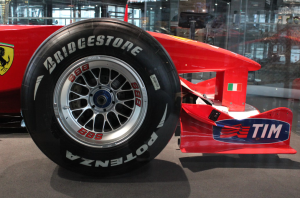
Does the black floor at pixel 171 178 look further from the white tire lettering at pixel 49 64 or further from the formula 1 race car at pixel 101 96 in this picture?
the white tire lettering at pixel 49 64

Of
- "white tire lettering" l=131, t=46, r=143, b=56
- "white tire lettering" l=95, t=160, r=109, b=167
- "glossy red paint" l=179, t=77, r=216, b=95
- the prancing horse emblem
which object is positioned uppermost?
"white tire lettering" l=131, t=46, r=143, b=56

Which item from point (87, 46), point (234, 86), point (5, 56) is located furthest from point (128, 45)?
point (234, 86)

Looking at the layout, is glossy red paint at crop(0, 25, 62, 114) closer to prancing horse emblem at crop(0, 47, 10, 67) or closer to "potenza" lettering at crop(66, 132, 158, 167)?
prancing horse emblem at crop(0, 47, 10, 67)

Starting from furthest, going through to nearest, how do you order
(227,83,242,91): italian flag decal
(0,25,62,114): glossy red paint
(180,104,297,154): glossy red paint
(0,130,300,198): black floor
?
(227,83,242,91): italian flag decal, (0,25,62,114): glossy red paint, (180,104,297,154): glossy red paint, (0,130,300,198): black floor

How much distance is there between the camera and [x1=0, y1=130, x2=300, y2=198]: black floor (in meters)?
1.33

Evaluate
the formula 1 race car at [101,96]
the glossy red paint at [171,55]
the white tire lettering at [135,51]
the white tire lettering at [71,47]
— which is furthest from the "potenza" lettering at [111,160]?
the glossy red paint at [171,55]

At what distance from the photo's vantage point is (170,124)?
1.44 meters

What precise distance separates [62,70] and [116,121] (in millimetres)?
416

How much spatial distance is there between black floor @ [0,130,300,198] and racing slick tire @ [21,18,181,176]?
10 cm

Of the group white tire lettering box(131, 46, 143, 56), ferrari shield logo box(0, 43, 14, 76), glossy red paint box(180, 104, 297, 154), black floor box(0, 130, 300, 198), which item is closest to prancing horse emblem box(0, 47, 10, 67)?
ferrari shield logo box(0, 43, 14, 76)

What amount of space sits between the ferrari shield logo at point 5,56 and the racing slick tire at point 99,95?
640mm

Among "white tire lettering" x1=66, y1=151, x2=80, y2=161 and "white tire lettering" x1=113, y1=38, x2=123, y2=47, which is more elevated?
"white tire lettering" x1=113, y1=38, x2=123, y2=47

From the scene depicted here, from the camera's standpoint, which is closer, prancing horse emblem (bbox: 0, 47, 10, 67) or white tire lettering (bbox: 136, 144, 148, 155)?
white tire lettering (bbox: 136, 144, 148, 155)

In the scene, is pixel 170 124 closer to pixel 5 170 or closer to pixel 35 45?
pixel 5 170
